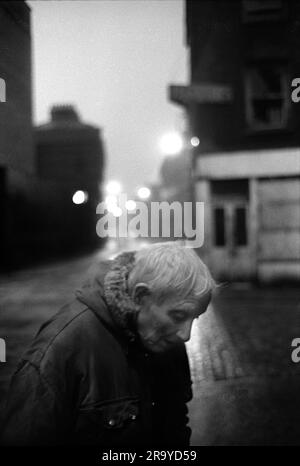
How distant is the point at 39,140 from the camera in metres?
33.2

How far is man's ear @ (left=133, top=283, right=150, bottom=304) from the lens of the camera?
1.65m

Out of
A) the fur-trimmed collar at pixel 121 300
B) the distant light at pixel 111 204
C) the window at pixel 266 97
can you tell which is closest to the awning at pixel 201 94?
the window at pixel 266 97

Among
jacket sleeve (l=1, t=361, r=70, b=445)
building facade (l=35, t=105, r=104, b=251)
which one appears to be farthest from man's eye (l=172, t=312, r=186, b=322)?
building facade (l=35, t=105, r=104, b=251)

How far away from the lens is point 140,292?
1662mm

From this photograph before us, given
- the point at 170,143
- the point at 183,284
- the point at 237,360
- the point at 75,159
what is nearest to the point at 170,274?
the point at 183,284

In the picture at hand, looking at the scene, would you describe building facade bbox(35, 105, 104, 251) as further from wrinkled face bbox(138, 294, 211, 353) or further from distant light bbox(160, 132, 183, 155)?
wrinkled face bbox(138, 294, 211, 353)

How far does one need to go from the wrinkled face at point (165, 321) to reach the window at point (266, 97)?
1106cm

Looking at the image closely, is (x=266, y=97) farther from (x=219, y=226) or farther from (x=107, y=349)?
(x=107, y=349)

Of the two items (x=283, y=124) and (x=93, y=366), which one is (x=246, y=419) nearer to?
(x=93, y=366)

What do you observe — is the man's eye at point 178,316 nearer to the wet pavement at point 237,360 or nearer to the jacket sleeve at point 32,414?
the wet pavement at point 237,360

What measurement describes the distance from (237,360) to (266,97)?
8496 millimetres

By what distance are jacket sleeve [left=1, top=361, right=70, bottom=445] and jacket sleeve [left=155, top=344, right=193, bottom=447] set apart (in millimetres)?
518

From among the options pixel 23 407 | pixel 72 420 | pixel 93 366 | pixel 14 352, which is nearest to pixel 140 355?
pixel 93 366

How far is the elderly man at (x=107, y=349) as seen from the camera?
156cm
